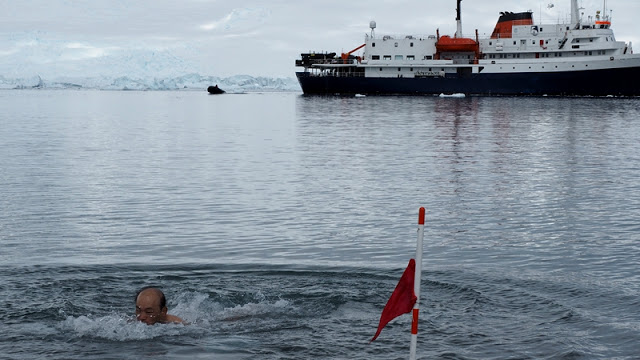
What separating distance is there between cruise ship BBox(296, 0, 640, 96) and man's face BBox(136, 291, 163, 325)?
108783 millimetres

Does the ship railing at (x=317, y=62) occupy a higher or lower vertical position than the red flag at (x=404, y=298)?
higher

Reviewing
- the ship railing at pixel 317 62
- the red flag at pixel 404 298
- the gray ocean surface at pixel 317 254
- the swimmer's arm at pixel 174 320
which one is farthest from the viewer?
the ship railing at pixel 317 62

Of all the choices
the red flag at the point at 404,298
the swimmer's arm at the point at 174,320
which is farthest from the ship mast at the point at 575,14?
the red flag at the point at 404,298

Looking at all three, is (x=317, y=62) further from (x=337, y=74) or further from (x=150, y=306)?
(x=150, y=306)

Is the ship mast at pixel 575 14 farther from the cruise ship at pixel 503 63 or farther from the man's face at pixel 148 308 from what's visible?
the man's face at pixel 148 308

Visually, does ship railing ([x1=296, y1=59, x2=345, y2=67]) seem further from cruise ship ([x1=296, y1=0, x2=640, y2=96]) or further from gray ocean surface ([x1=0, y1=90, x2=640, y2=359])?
gray ocean surface ([x1=0, y1=90, x2=640, y2=359])

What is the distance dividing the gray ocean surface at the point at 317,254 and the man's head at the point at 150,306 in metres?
0.16

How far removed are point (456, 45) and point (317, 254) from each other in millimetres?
108573

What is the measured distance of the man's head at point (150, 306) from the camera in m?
10.1

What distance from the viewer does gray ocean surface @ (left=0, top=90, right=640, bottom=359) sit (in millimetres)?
10539

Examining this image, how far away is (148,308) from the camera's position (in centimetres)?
1015

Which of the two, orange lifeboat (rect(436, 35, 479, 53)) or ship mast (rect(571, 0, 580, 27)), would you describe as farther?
orange lifeboat (rect(436, 35, 479, 53))

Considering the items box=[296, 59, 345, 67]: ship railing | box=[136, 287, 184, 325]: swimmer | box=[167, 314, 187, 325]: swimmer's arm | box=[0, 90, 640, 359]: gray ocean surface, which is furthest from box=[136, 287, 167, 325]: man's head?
box=[296, 59, 345, 67]: ship railing

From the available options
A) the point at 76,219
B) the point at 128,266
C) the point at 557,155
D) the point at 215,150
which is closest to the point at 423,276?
the point at 128,266
